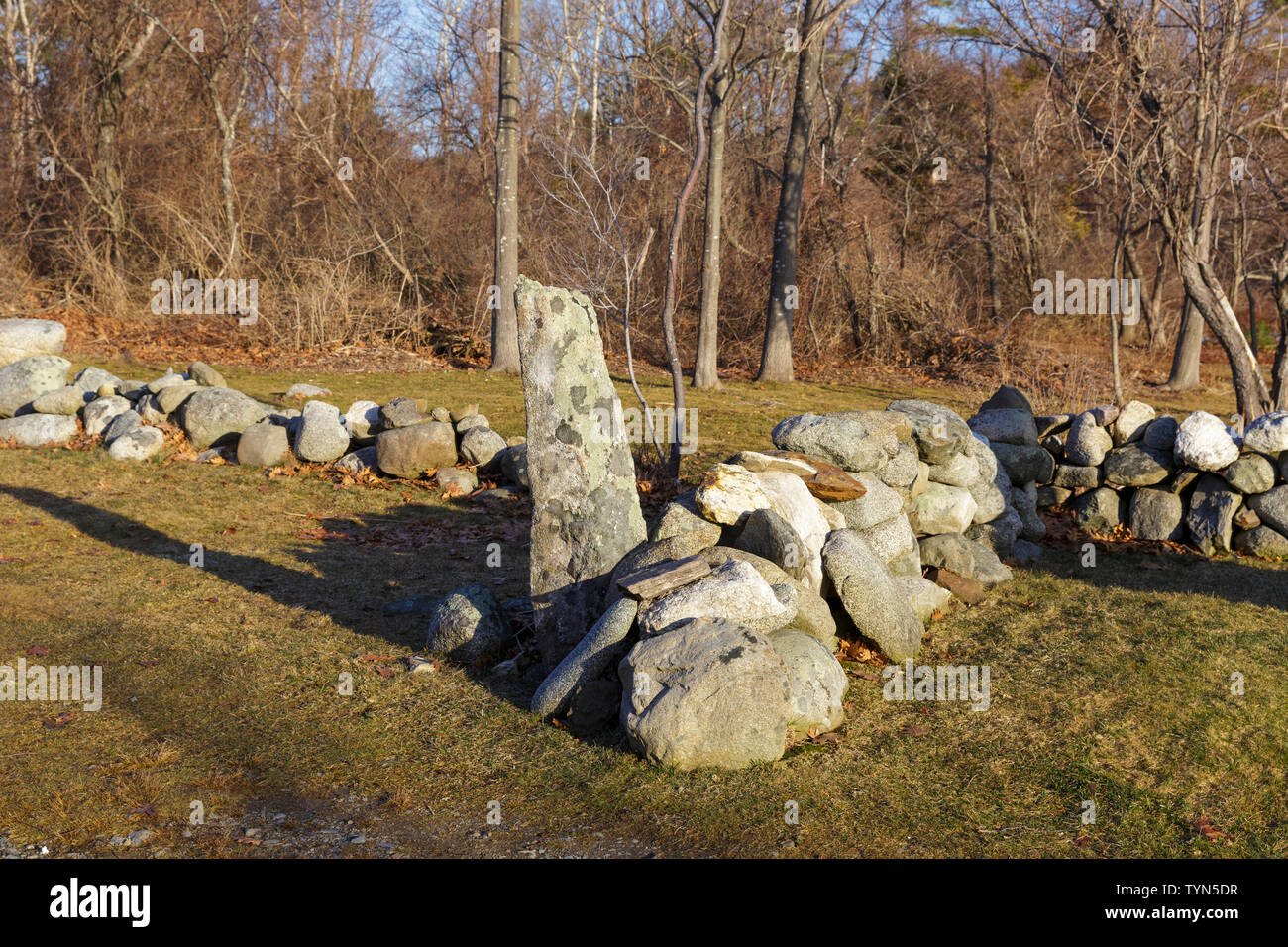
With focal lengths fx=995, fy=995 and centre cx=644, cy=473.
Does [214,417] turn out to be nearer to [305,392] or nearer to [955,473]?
[305,392]

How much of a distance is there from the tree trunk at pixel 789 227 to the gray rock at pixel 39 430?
39.8ft

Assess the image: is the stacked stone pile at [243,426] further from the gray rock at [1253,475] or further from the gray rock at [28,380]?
the gray rock at [1253,475]

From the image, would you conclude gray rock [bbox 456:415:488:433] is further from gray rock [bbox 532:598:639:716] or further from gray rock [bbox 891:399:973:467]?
gray rock [bbox 532:598:639:716]

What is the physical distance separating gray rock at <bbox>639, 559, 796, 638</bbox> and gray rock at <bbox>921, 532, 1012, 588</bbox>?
3.12 m

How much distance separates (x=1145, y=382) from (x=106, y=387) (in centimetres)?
1926

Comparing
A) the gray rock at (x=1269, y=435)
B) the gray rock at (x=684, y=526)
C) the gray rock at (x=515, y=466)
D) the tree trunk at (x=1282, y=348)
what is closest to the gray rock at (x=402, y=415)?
the gray rock at (x=515, y=466)

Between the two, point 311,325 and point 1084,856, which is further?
point 311,325

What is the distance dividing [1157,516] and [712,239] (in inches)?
401

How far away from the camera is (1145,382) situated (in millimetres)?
20688

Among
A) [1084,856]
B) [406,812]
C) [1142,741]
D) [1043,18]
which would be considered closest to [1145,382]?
[1043,18]

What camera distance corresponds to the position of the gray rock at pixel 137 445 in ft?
41.3

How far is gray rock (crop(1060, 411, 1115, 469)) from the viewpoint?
10500mm

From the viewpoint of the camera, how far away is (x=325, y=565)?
29.7ft

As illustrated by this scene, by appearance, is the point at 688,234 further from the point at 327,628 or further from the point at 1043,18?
the point at 327,628
